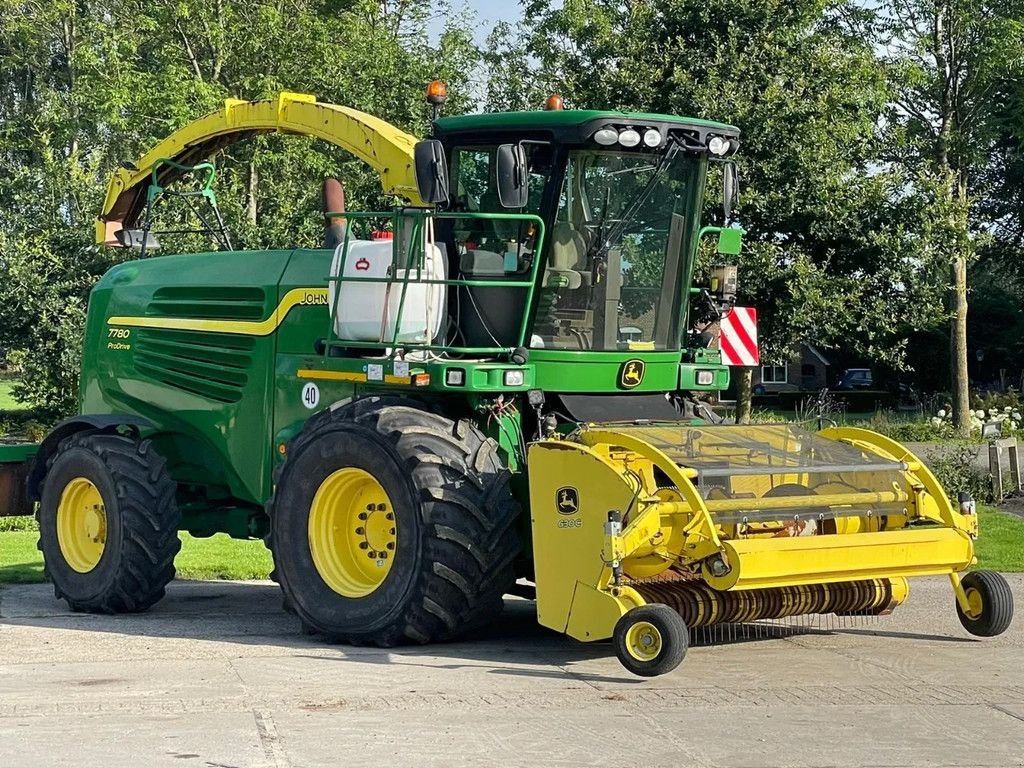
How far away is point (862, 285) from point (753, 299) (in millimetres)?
1738

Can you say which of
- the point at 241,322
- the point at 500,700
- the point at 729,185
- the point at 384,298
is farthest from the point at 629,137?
the point at 500,700

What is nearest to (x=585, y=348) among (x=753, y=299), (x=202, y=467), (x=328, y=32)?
(x=202, y=467)

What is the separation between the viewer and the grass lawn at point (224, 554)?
1331cm

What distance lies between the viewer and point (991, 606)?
9.24m

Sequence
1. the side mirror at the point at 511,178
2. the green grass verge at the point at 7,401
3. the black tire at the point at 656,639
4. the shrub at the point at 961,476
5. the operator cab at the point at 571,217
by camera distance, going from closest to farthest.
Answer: the black tire at the point at 656,639 → the side mirror at the point at 511,178 → the operator cab at the point at 571,217 → the shrub at the point at 961,476 → the green grass verge at the point at 7,401

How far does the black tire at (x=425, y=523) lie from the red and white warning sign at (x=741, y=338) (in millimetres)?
5502

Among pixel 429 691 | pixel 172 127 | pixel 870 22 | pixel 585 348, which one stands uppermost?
pixel 870 22

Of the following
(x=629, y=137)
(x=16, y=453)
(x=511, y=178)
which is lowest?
(x=16, y=453)

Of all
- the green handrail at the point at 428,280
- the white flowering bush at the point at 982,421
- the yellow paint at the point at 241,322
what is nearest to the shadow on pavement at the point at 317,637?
the green handrail at the point at 428,280

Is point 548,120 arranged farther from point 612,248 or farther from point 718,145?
point 718,145

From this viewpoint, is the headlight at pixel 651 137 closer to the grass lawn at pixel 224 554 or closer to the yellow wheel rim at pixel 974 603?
the yellow wheel rim at pixel 974 603

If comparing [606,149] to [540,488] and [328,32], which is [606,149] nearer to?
[540,488]

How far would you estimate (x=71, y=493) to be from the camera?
11477 millimetres

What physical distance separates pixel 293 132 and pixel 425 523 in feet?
14.7
